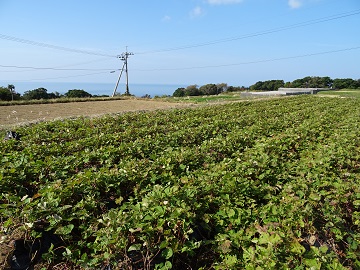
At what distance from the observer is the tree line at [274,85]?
66.3m

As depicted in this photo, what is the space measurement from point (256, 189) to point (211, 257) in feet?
4.42

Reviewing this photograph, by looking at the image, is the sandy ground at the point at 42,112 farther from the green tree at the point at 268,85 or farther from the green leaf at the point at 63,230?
the green tree at the point at 268,85

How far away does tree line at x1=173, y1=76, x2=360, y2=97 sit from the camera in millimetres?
66312

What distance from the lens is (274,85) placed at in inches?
3469

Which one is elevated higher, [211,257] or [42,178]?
[42,178]

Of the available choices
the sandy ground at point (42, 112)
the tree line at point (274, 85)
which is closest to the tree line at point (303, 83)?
the tree line at point (274, 85)

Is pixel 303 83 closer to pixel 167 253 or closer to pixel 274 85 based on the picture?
pixel 274 85

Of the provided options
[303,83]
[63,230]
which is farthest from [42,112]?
[303,83]

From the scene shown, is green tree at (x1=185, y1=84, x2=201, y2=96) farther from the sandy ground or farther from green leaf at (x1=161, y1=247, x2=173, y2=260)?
green leaf at (x1=161, y1=247, x2=173, y2=260)

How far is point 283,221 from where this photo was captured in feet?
9.45

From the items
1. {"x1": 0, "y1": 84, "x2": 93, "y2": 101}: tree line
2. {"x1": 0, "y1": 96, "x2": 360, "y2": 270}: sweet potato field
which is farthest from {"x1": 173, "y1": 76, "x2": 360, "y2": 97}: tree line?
{"x1": 0, "y1": 96, "x2": 360, "y2": 270}: sweet potato field

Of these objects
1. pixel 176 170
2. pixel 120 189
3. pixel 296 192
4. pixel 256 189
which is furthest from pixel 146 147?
pixel 296 192

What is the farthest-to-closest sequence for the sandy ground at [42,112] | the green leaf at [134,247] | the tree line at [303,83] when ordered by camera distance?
the tree line at [303,83] < the sandy ground at [42,112] < the green leaf at [134,247]

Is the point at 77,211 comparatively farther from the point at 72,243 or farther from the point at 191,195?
the point at 191,195
